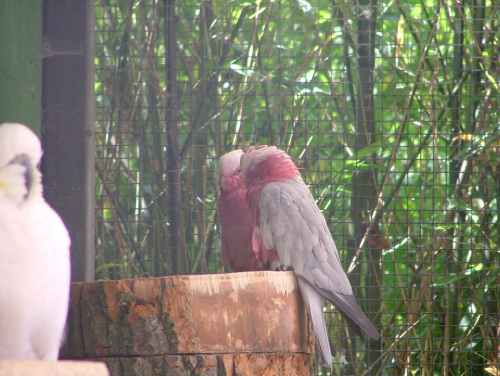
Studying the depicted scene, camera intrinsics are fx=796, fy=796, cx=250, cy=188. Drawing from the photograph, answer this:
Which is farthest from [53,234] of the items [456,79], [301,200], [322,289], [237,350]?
[456,79]

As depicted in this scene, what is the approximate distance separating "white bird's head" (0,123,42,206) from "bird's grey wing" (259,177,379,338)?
0.75 m

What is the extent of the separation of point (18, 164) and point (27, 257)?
68 mm

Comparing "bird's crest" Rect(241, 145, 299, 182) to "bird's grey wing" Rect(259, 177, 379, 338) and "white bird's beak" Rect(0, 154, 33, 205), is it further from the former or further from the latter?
"white bird's beak" Rect(0, 154, 33, 205)

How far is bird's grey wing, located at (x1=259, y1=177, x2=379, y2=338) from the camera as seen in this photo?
133 centimetres

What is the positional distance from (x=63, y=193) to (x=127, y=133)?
1145 mm

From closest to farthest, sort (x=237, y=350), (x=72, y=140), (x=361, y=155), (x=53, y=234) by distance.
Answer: (x=53, y=234)
(x=72, y=140)
(x=237, y=350)
(x=361, y=155)

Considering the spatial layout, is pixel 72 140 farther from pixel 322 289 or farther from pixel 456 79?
pixel 456 79

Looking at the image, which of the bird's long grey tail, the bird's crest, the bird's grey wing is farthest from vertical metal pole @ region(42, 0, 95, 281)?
the bird's crest

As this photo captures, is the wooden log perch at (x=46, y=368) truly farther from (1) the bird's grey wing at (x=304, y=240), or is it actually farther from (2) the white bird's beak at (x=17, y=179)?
(1) the bird's grey wing at (x=304, y=240)

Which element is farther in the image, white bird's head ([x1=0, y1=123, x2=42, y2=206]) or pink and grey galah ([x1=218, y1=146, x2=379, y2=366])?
pink and grey galah ([x1=218, y1=146, x2=379, y2=366])

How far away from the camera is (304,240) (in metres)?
1.43

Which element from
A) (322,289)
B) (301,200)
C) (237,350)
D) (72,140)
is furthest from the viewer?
(301,200)

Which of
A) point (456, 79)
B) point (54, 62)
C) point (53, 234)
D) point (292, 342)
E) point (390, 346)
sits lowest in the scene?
point (390, 346)

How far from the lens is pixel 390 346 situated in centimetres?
192
